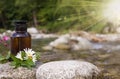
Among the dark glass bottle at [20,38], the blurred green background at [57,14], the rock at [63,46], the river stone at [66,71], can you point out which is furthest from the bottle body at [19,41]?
the blurred green background at [57,14]

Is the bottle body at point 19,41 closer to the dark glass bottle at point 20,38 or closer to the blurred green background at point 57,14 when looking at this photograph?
the dark glass bottle at point 20,38

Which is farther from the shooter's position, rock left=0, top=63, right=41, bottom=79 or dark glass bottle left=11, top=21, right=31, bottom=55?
dark glass bottle left=11, top=21, right=31, bottom=55

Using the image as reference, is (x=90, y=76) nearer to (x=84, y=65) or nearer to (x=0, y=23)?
(x=84, y=65)

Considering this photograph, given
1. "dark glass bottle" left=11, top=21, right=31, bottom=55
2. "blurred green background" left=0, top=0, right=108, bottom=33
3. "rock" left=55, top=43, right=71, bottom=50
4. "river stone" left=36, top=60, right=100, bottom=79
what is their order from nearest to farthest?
"river stone" left=36, top=60, right=100, bottom=79 < "dark glass bottle" left=11, top=21, right=31, bottom=55 < "rock" left=55, top=43, right=71, bottom=50 < "blurred green background" left=0, top=0, right=108, bottom=33

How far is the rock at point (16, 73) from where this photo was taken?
237cm

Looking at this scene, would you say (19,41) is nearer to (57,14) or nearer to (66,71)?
(66,71)

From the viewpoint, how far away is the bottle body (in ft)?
8.66

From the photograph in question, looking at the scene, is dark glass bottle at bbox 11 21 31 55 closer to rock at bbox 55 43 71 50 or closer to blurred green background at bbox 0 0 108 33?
rock at bbox 55 43 71 50

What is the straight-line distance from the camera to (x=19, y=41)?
2.65 metres

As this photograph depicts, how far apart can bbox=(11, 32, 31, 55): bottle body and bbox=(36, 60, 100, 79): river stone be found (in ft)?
1.17

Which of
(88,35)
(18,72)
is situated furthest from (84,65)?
(88,35)

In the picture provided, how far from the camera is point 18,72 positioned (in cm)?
240

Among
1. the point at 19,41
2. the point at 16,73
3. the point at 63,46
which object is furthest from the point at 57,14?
the point at 16,73

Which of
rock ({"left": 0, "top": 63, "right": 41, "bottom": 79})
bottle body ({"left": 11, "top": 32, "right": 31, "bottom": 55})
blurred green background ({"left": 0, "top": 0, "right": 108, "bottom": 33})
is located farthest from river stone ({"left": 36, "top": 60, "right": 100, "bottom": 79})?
blurred green background ({"left": 0, "top": 0, "right": 108, "bottom": 33})
